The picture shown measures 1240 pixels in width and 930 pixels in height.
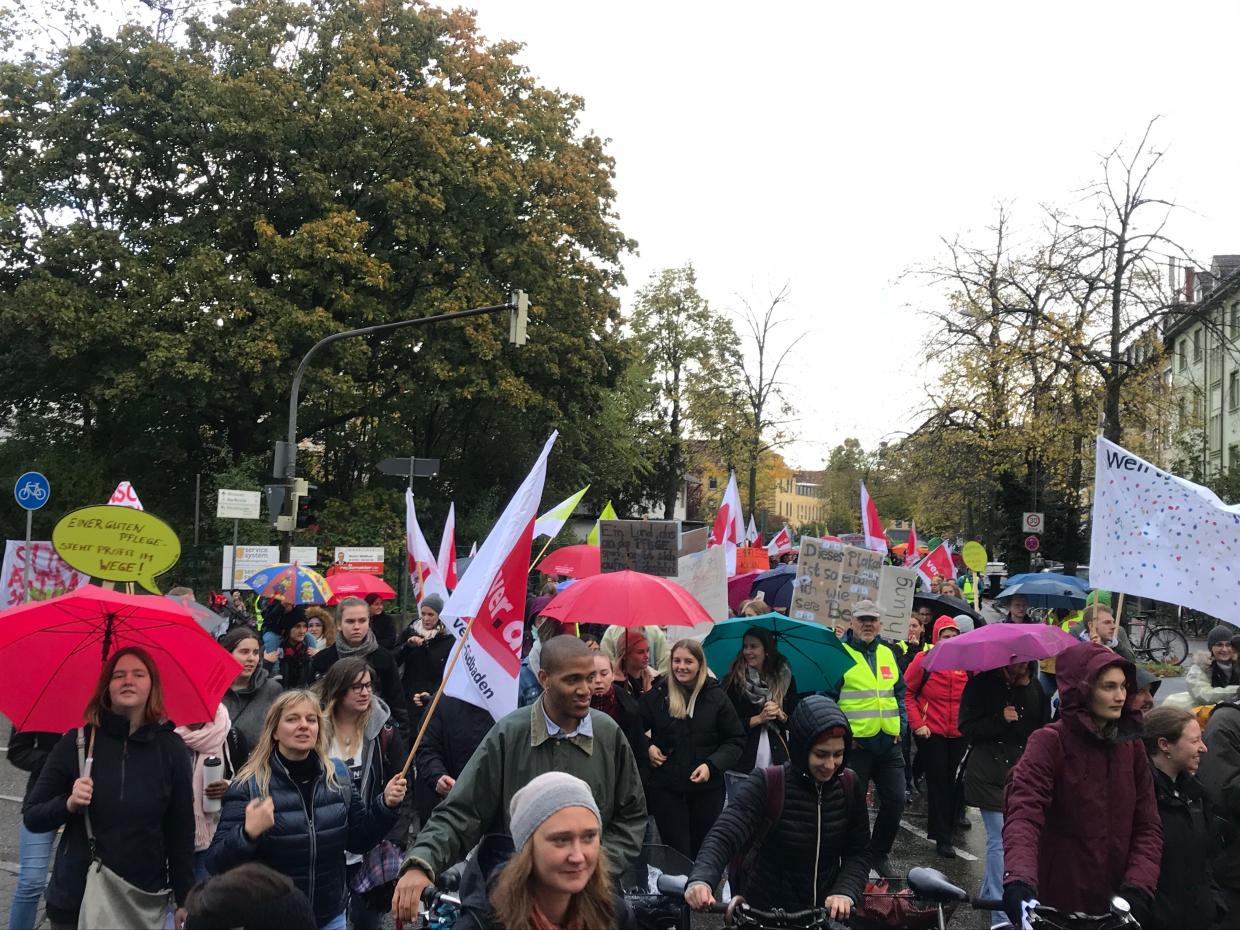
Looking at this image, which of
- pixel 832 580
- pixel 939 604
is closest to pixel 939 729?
pixel 832 580

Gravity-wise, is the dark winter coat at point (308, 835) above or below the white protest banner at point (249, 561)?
below

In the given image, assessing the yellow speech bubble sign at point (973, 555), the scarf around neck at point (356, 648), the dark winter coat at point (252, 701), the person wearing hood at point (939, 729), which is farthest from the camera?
the yellow speech bubble sign at point (973, 555)

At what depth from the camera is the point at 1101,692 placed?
4320mm

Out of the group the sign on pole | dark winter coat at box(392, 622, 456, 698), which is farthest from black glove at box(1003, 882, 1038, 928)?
the sign on pole

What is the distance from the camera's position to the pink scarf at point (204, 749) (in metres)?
5.70

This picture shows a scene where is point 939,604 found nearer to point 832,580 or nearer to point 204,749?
point 832,580

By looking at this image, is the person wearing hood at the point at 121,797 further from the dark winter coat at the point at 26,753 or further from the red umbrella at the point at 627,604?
the red umbrella at the point at 627,604

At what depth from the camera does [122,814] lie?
4.66 metres

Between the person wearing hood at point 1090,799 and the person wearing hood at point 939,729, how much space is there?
16.5ft

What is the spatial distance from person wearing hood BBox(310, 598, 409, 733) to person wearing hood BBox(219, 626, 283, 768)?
3.84 feet

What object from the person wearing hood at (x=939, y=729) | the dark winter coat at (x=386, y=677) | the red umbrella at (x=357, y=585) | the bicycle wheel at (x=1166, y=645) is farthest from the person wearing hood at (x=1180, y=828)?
the bicycle wheel at (x=1166, y=645)

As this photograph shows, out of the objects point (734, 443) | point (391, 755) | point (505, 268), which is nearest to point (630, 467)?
point (734, 443)

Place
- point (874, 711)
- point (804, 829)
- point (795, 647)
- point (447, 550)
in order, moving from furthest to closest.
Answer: point (447, 550)
point (874, 711)
point (795, 647)
point (804, 829)

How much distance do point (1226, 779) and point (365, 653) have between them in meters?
5.29
